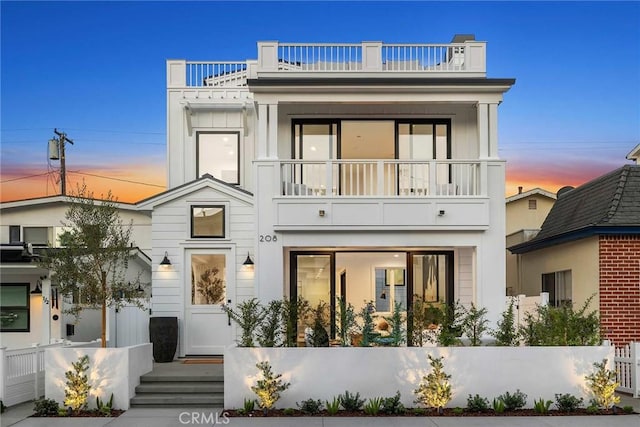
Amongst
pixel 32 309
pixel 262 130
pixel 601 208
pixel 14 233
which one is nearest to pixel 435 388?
pixel 601 208

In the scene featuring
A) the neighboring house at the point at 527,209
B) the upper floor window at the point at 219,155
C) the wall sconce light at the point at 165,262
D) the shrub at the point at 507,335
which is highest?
the upper floor window at the point at 219,155

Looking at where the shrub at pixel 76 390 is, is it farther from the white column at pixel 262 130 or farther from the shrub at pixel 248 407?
the white column at pixel 262 130

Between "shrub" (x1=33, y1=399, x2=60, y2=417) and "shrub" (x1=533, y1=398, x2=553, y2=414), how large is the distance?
7.73m

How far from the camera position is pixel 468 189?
13.6 metres

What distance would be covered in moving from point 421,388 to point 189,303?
250 inches

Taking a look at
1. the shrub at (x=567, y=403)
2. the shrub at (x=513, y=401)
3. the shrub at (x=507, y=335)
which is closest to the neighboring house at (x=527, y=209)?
the shrub at (x=507, y=335)

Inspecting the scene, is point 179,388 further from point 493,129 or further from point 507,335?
point 493,129

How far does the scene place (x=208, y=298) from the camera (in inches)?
568

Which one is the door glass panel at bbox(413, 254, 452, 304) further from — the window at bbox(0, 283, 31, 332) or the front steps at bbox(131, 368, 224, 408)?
the window at bbox(0, 283, 31, 332)

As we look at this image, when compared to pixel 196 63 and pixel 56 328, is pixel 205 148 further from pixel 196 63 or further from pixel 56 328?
pixel 56 328

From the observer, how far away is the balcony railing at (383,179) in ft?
44.8

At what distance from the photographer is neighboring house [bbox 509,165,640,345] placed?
1281 cm

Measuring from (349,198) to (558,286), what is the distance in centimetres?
631

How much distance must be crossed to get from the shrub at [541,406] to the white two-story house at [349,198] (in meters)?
3.41
